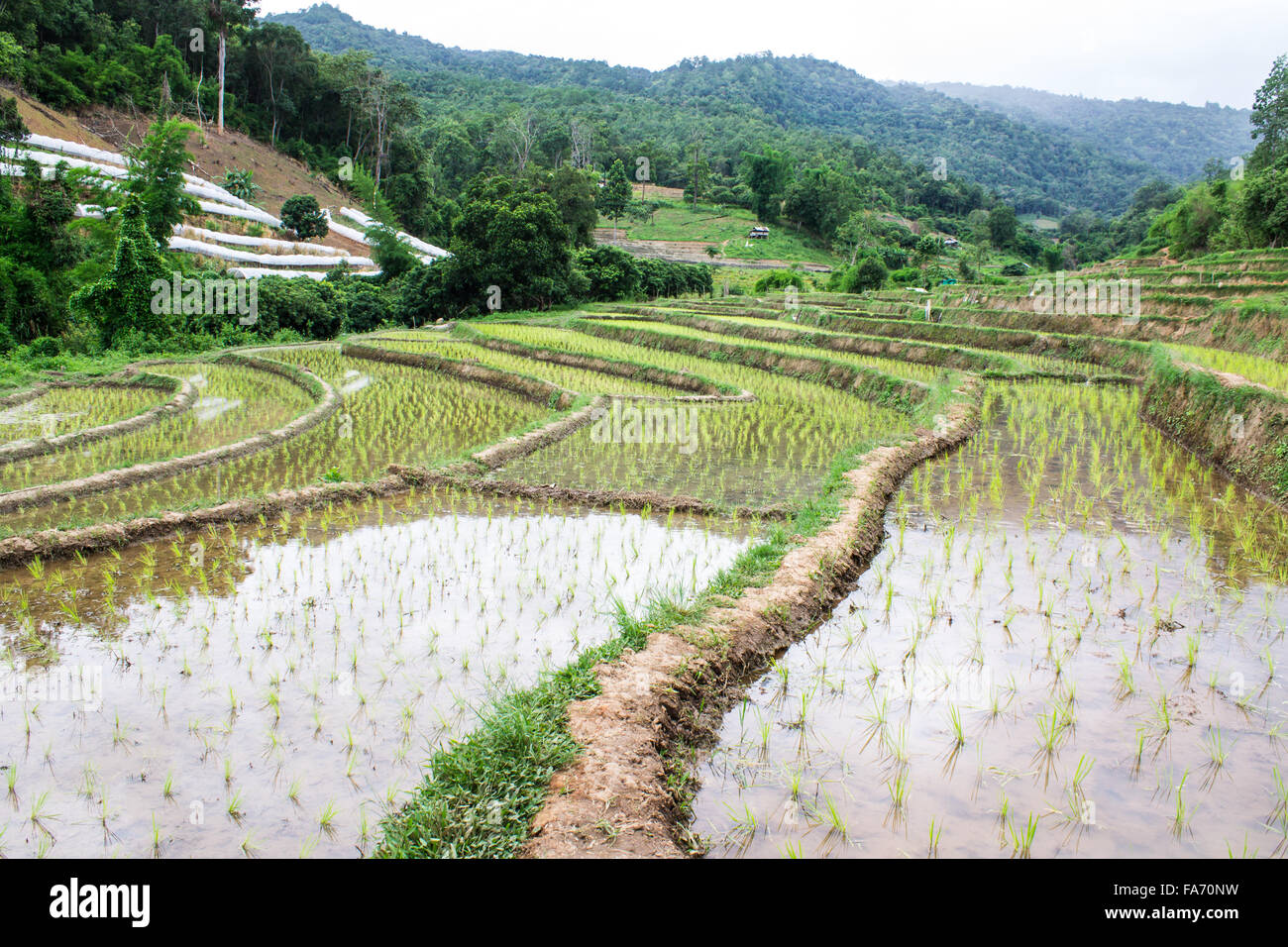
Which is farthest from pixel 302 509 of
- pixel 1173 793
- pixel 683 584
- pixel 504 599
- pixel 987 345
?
pixel 987 345

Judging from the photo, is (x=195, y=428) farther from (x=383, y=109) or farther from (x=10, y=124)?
(x=383, y=109)

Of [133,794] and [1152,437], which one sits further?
[1152,437]

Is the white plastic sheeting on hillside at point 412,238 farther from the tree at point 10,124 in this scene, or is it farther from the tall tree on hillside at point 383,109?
the tree at point 10,124

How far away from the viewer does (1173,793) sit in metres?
3.20

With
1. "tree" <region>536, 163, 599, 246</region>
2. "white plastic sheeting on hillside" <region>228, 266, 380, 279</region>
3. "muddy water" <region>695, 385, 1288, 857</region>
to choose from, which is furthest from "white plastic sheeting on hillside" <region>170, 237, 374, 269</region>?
"muddy water" <region>695, 385, 1288, 857</region>

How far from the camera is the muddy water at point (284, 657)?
314 cm

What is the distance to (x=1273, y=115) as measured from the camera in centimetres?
3712

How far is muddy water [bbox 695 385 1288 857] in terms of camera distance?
120 inches

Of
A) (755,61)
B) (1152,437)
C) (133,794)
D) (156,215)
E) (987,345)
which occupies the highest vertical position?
(755,61)

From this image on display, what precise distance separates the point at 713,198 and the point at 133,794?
6695cm

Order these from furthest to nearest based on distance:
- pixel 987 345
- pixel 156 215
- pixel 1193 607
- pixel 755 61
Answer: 1. pixel 755 61
2. pixel 156 215
3. pixel 987 345
4. pixel 1193 607

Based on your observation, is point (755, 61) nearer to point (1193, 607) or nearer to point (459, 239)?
point (459, 239)

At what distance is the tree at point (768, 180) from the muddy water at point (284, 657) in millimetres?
56146

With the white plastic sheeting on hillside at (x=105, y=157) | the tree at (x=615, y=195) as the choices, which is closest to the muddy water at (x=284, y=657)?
the white plastic sheeting on hillside at (x=105, y=157)
